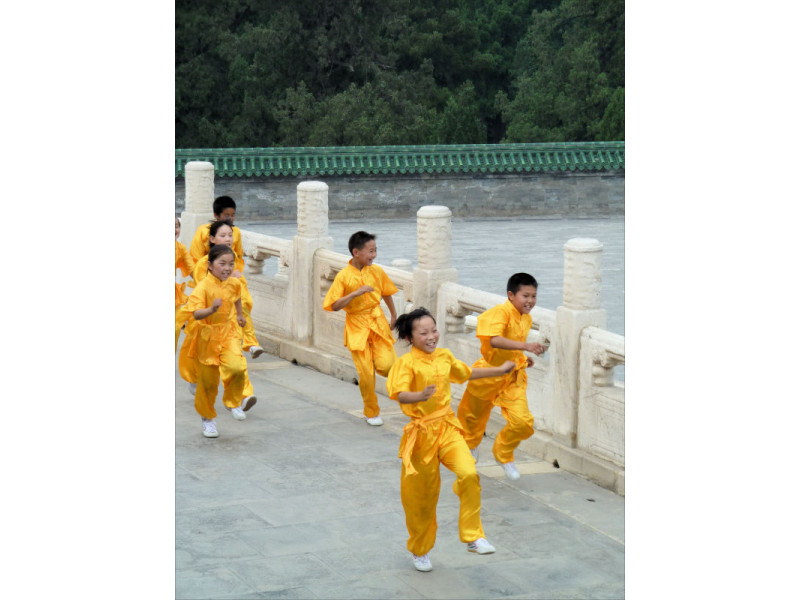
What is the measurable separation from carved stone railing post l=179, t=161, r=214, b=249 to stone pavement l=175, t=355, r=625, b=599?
3481mm

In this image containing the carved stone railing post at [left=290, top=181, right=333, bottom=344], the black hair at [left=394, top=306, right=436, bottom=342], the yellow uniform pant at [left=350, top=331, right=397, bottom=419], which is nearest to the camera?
the black hair at [left=394, top=306, right=436, bottom=342]

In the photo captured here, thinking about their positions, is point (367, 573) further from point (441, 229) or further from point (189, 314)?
point (441, 229)

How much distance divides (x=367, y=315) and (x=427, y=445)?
114 inches

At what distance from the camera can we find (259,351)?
1103 cm

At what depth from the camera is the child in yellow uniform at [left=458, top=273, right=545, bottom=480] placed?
7.69 m

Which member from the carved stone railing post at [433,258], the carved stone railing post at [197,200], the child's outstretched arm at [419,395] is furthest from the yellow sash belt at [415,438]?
the carved stone railing post at [197,200]

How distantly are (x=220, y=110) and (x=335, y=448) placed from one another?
17.1 meters

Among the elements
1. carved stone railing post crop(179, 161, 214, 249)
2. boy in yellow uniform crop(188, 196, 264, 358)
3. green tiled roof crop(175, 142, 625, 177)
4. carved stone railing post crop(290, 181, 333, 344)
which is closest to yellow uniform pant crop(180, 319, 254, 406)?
boy in yellow uniform crop(188, 196, 264, 358)

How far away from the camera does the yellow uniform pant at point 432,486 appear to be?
6.58 metres

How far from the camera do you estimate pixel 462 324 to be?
968 centimetres

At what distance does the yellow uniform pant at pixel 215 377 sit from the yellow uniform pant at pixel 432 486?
2676mm

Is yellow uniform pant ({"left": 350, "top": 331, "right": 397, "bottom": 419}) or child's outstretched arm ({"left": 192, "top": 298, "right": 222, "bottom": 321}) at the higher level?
child's outstretched arm ({"left": 192, "top": 298, "right": 222, "bottom": 321})

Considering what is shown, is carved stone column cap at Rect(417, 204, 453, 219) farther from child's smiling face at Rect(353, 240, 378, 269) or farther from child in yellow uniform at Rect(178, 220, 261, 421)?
child in yellow uniform at Rect(178, 220, 261, 421)

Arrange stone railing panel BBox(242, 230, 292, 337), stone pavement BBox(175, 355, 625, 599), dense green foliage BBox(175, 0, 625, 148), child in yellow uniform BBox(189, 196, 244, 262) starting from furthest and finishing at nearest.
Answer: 1. dense green foliage BBox(175, 0, 625, 148)
2. stone railing panel BBox(242, 230, 292, 337)
3. child in yellow uniform BBox(189, 196, 244, 262)
4. stone pavement BBox(175, 355, 625, 599)
